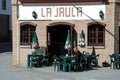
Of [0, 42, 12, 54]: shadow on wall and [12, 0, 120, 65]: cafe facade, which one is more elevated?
[12, 0, 120, 65]: cafe facade

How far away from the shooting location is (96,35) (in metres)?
26.7

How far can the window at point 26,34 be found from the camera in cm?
2756

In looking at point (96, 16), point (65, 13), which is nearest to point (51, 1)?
point (65, 13)

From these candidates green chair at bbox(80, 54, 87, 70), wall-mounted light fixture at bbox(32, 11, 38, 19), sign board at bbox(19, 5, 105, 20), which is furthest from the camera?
wall-mounted light fixture at bbox(32, 11, 38, 19)

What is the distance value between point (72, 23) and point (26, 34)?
3166 millimetres

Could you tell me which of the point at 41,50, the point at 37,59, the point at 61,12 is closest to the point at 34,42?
the point at 41,50

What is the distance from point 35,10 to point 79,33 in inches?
124

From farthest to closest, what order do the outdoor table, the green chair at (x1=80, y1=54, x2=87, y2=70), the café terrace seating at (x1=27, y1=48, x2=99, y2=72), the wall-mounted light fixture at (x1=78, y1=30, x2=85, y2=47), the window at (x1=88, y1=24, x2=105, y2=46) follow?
the window at (x1=88, y1=24, x2=105, y2=46) → the wall-mounted light fixture at (x1=78, y1=30, x2=85, y2=47) → the green chair at (x1=80, y1=54, x2=87, y2=70) → the café terrace seating at (x1=27, y1=48, x2=99, y2=72) → the outdoor table

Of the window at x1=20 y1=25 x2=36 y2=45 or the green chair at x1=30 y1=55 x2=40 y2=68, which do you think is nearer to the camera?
the green chair at x1=30 y1=55 x2=40 y2=68

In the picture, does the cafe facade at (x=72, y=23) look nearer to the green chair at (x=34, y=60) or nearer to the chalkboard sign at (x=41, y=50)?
the chalkboard sign at (x=41, y=50)

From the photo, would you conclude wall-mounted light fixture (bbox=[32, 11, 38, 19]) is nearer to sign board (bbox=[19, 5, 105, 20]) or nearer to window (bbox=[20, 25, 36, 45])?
sign board (bbox=[19, 5, 105, 20])

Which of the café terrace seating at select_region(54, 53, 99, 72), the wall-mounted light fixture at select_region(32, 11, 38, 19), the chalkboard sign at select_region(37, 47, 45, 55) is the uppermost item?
the wall-mounted light fixture at select_region(32, 11, 38, 19)

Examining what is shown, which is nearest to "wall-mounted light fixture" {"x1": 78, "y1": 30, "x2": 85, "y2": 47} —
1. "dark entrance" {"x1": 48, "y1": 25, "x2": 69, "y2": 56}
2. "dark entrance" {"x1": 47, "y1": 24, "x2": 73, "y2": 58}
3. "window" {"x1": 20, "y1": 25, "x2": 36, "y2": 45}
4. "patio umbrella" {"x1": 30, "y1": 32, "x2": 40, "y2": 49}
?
"dark entrance" {"x1": 47, "y1": 24, "x2": 73, "y2": 58}

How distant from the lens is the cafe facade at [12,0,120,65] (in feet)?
86.8
